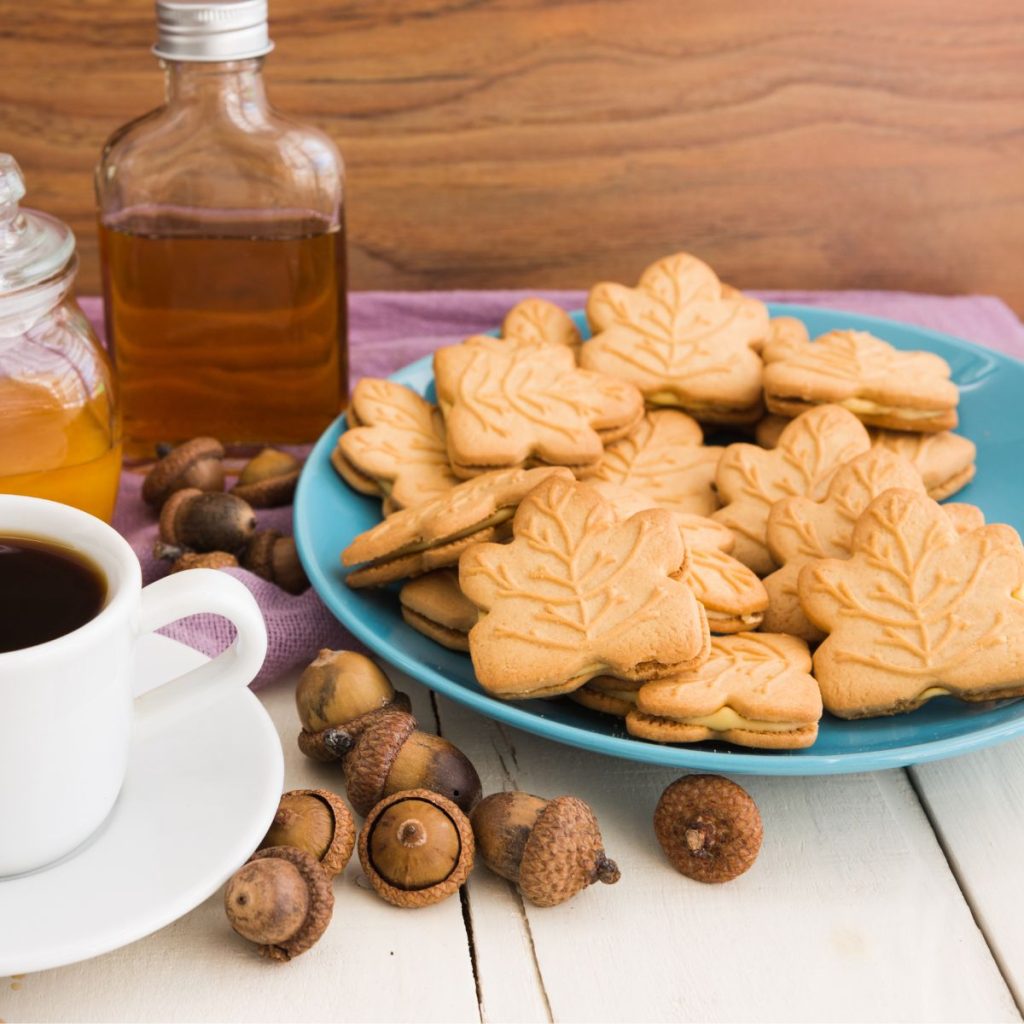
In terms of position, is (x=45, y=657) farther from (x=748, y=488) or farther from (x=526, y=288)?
(x=526, y=288)

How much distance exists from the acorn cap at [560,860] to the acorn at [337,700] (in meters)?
0.19

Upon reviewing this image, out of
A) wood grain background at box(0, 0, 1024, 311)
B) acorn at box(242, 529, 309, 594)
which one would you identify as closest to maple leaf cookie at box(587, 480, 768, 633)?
acorn at box(242, 529, 309, 594)

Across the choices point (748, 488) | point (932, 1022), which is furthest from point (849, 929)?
point (748, 488)

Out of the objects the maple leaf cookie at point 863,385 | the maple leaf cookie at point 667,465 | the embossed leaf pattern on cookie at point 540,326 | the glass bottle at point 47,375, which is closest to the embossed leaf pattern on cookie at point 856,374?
the maple leaf cookie at point 863,385

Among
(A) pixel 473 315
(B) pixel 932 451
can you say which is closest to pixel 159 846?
(B) pixel 932 451

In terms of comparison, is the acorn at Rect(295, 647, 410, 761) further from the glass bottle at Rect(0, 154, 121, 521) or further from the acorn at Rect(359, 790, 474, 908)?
the glass bottle at Rect(0, 154, 121, 521)

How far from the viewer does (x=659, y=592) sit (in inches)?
41.0

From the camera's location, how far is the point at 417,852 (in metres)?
0.94

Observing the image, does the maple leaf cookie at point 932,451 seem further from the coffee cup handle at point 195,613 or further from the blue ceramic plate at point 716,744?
the coffee cup handle at point 195,613

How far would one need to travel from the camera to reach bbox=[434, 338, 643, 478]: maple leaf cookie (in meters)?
1.29

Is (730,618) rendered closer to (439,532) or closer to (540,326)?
(439,532)

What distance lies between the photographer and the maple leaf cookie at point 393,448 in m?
1.30

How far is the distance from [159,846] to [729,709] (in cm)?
40

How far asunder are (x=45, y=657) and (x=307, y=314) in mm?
730
